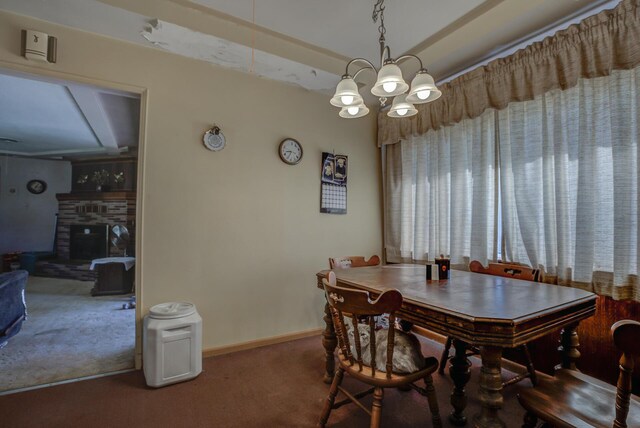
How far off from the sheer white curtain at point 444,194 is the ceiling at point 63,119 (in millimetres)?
2700

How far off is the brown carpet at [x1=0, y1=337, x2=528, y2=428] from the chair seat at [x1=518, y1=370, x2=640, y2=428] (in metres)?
0.67

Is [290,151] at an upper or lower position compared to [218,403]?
upper

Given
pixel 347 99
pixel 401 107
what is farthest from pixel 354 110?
pixel 401 107

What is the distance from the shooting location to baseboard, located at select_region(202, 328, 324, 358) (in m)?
2.53

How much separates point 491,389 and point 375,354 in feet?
1.54

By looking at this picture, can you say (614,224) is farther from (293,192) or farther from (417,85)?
(293,192)

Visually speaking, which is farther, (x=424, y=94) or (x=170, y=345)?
(x=170, y=345)

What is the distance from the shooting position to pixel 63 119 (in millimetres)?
4699

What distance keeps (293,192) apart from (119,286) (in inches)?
171

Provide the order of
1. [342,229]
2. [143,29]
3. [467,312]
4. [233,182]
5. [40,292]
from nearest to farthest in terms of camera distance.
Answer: [467,312] → [143,29] → [233,182] → [342,229] → [40,292]

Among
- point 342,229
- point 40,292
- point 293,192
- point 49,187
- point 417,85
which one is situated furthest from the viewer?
point 49,187

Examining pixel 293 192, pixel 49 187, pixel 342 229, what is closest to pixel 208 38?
pixel 293 192

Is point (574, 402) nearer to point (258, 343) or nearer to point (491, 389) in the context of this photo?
point (491, 389)

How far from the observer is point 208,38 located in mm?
2236
